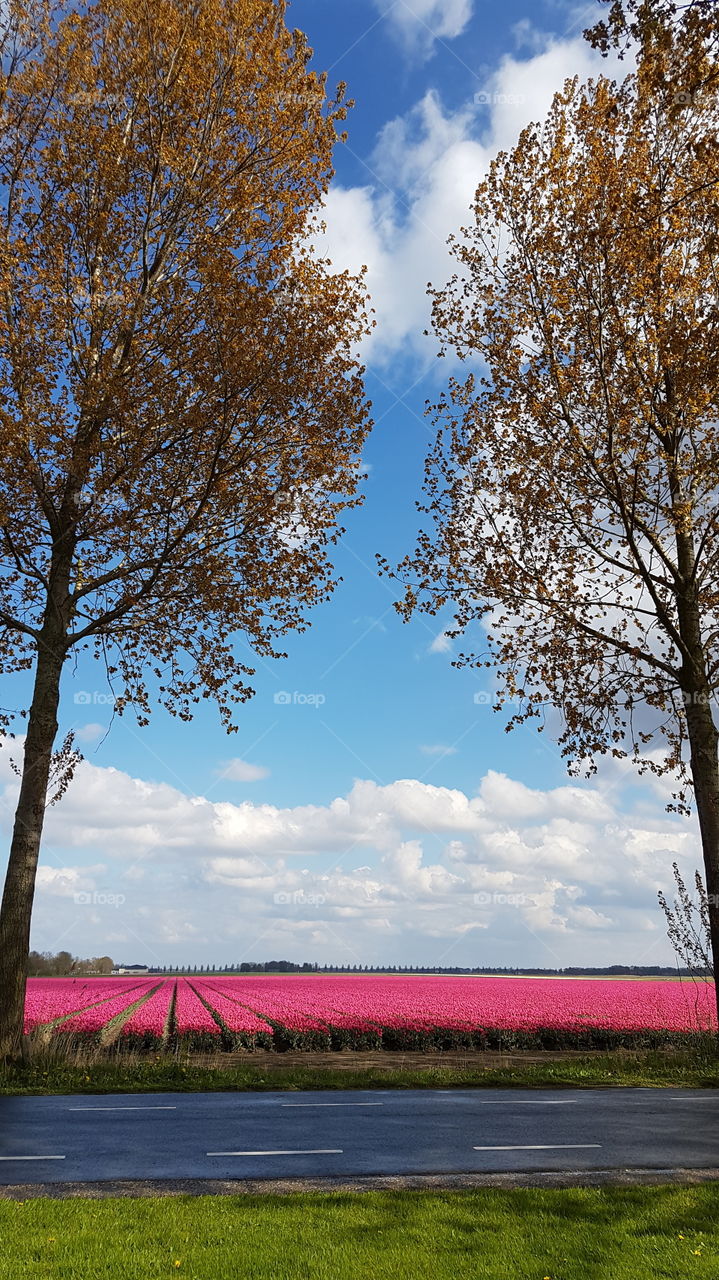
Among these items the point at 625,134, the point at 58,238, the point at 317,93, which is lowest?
the point at 58,238

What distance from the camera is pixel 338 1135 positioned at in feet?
32.2

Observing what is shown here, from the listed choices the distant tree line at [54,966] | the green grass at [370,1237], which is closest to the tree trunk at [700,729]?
the green grass at [370,1237]

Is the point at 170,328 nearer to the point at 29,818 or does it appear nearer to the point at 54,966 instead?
the point at 29,818

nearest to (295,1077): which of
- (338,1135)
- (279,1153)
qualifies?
(338,1135)

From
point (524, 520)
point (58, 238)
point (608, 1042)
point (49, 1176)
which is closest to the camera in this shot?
point (49, 1176)

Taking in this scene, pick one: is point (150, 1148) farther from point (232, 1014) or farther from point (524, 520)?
point (232, 1014)

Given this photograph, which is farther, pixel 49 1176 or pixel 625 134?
pixel 625 134

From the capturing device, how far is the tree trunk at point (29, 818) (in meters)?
14.9

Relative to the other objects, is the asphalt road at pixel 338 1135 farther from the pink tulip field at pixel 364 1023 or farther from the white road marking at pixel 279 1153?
the pink tulip field at pixel 364 1023

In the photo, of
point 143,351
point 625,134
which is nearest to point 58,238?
point 143,351

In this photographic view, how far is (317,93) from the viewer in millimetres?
18609

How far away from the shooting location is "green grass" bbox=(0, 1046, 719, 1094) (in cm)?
1397

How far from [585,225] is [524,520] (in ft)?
18.8

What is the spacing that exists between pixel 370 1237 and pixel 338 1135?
372 centimetres
